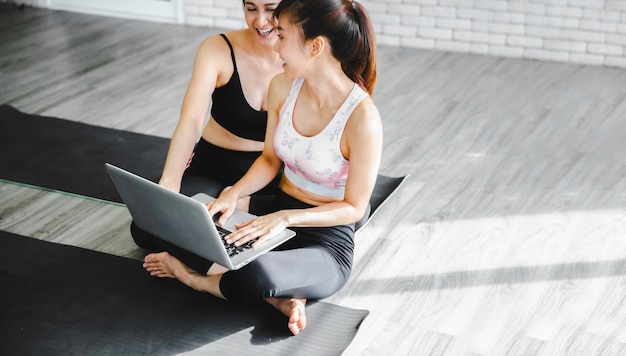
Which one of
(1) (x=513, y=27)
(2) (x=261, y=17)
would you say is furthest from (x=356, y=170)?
(1) (x=513, y=27)

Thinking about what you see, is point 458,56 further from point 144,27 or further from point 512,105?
point 144,27

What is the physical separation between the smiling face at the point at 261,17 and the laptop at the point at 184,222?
0.63m

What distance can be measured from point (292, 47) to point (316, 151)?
33 cm

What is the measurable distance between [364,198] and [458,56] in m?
2.93

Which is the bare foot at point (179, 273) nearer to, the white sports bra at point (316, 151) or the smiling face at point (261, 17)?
the white sports bra at point (316, 151)

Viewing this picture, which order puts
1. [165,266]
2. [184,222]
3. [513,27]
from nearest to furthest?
[184,222], [165,266], [513,27]

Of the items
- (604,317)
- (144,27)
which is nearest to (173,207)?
(604,317)

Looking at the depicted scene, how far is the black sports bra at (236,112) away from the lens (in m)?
2.89

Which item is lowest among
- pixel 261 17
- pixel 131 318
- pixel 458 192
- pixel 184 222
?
pixel 458 192

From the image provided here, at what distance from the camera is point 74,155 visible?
3686 millimetres

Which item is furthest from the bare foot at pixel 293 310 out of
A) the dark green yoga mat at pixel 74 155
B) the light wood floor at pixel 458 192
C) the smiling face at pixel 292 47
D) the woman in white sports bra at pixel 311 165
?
the dark green yoga mat at pixel 74 155

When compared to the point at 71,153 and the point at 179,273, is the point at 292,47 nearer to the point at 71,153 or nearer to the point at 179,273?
the point at 179,273

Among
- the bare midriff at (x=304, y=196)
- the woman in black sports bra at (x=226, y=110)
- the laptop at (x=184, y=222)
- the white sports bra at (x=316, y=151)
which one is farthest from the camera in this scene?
the woman in black sports bra at (x=226, y=110)

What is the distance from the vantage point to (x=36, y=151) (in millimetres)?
3723
